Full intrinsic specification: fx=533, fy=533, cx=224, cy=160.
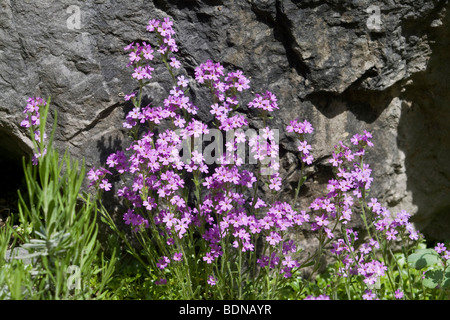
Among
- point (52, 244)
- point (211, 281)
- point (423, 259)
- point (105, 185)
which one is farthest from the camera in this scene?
point (423, 259)

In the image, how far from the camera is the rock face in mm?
3627

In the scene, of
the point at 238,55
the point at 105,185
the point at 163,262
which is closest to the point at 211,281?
the point at 163,262

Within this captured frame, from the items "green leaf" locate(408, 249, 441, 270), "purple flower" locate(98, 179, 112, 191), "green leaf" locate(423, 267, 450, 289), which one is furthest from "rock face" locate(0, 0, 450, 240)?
"green leaf" locate(423, 267, 450, 289)

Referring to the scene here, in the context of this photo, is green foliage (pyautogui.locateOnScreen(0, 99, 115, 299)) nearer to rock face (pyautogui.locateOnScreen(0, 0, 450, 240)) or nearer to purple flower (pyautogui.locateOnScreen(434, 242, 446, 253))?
rock face (pyautogui.locateOnScreen(0, 0, 450, 240))

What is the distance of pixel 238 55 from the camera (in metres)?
3.74

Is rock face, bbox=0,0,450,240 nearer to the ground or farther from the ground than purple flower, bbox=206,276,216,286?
farther from the ground

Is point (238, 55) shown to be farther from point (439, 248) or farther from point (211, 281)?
point (439, 248)

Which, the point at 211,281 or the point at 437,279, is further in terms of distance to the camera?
the point at 437,279

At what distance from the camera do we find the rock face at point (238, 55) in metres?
3.63

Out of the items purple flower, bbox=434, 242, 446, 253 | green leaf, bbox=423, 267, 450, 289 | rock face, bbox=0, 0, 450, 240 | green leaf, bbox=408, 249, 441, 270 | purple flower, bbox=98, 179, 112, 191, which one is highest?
rock face, bbox=0, 0, 450, 240
